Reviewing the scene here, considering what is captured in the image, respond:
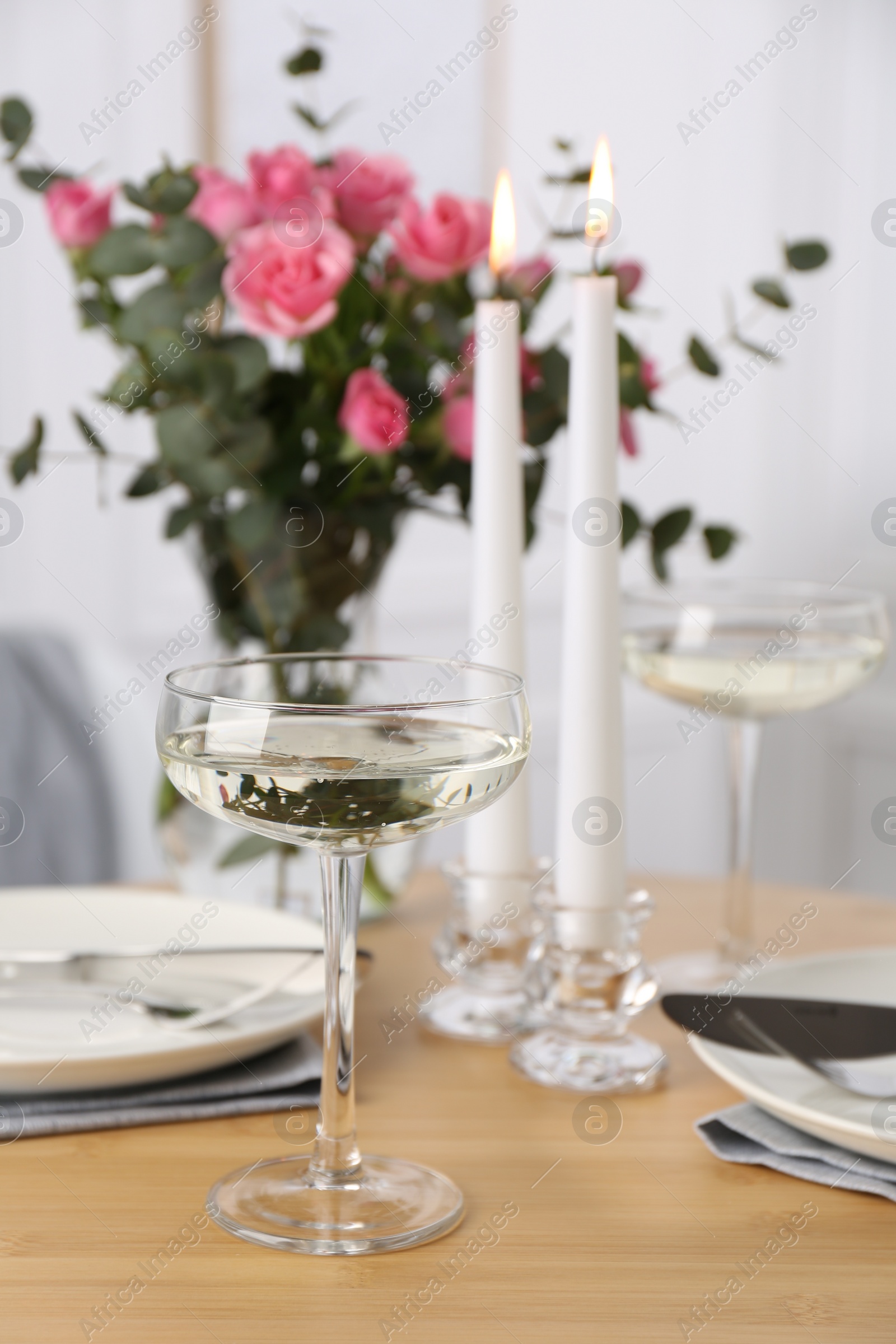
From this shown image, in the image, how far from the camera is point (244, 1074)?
29.3 inches

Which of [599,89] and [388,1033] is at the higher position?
[599,89]

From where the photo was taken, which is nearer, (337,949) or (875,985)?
(337,949)

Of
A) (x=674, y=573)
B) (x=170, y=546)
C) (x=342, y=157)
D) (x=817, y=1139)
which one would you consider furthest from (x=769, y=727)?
(x=817, y=1139)

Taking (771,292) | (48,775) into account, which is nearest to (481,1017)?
(771,292)

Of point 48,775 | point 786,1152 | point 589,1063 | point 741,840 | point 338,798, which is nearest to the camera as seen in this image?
point 338,798

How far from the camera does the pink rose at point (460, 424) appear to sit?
969 mm

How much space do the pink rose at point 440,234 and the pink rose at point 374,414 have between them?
9 centimetres

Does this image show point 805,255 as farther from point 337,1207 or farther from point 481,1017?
point 337,1207

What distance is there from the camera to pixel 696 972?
973mm

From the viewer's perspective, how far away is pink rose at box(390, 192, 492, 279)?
96 cm

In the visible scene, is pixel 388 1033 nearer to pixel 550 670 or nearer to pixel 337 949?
pixel 337 949

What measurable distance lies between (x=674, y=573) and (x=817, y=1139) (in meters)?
2.49

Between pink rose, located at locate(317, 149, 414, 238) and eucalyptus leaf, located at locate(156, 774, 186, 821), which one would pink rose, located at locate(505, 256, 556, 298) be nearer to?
pink rose, located at locate(317, 149, 414, 238)

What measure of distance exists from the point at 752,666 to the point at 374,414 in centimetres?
32
